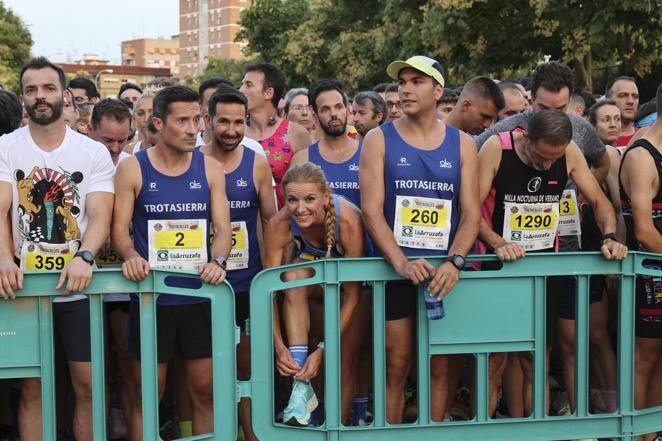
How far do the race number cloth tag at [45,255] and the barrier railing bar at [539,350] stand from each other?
237 cm

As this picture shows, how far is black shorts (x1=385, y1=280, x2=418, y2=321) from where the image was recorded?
16.4ft

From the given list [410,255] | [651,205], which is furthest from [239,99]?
[651,205]

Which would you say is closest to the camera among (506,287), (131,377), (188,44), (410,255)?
(506,287)

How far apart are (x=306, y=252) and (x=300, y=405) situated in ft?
2.86

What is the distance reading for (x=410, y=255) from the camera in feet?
16.9

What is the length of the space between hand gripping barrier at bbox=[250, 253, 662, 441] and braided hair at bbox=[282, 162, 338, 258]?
452 mm

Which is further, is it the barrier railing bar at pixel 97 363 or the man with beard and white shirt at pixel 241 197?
the man with beard and white shirt at pixel 241 197

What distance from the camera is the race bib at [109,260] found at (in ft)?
19.4

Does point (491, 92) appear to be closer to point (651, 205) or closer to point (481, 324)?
point (651, 205)

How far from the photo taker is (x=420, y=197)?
17.0 feet

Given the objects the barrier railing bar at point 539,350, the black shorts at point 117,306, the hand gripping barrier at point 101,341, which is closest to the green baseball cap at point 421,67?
the barrier railing bar at point 539,350

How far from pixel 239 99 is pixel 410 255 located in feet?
5.08

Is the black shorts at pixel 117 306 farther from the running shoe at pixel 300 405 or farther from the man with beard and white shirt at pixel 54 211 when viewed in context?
the running shoe at pixel 300 405

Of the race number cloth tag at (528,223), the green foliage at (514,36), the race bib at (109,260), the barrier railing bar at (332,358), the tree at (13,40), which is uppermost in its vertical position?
the tree at (13,40)
